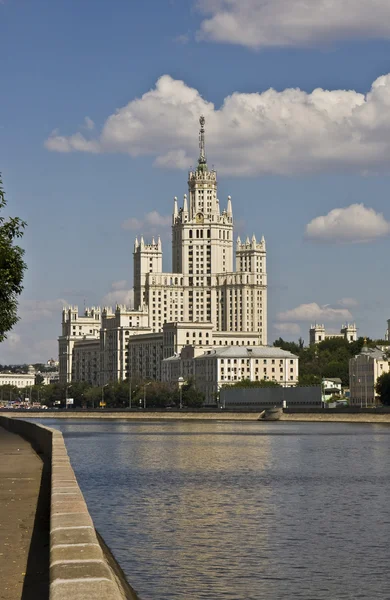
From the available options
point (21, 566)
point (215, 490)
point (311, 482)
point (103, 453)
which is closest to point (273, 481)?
point (311, 482)

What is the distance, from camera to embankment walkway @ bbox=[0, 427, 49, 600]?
16.9 meters

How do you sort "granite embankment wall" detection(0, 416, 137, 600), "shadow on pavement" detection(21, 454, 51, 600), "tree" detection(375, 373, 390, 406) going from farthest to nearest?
"tree" detection(375, 373, 390, 406), "shadow on pavement" detection(21, 454, 51, 600), "granite embankment wall" detection(0, 416, 137, 600)

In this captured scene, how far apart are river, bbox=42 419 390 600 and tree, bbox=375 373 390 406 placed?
379ft

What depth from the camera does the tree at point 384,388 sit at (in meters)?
182

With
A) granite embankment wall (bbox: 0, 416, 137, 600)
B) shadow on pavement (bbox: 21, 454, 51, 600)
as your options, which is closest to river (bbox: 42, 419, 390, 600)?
shadow on pavement (bbox: 21, 454, 51, 600)

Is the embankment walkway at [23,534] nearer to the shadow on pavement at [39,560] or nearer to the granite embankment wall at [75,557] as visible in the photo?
the shadow on pavement at [39,560]

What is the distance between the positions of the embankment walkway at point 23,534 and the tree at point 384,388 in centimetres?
14835

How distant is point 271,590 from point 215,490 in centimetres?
Result: 2284

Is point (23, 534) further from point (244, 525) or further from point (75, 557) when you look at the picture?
point (244, 525)

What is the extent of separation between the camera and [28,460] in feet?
136

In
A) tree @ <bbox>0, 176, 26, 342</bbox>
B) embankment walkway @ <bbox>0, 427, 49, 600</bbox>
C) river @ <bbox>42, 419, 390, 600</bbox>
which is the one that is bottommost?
river @ <bbox>42, 419, 390, 600</bbox>

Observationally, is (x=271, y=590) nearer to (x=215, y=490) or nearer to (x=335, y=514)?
(x=335, y=514)

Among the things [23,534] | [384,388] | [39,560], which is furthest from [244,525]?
[384,388]

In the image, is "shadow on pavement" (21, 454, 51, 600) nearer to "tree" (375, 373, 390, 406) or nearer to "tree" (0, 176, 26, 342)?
"tree" (0, 176, 26, 342)
